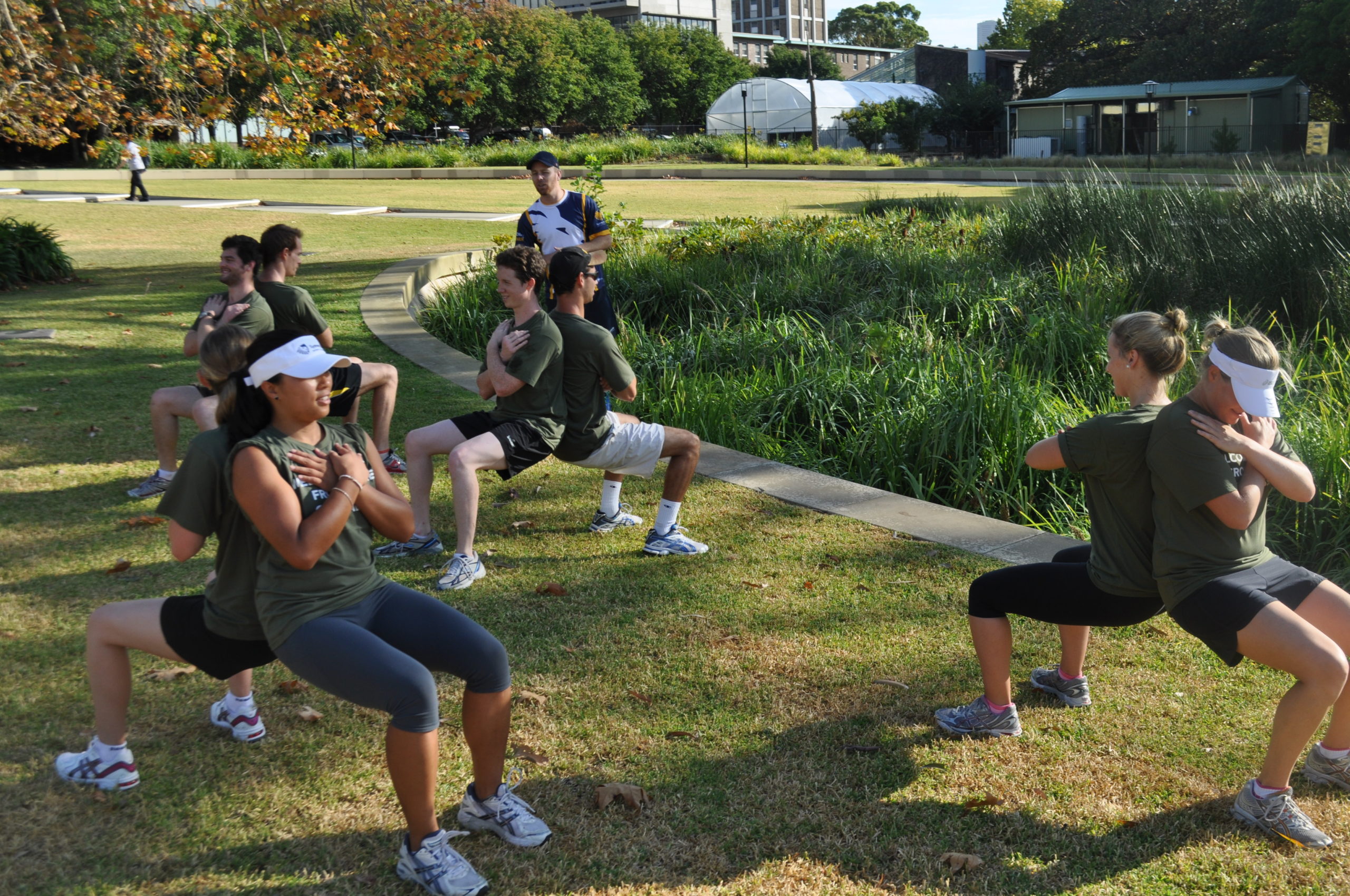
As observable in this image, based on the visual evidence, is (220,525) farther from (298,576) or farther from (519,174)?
(519,174)

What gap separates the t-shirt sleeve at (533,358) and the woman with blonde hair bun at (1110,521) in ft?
7.69

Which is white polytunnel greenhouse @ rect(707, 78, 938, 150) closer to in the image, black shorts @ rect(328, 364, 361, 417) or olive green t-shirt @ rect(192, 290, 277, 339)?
olive green t-shirt @ rect(192, 290, 277, 339)

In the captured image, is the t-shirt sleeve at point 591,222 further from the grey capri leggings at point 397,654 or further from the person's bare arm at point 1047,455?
the grey capri leggings at point 397,654

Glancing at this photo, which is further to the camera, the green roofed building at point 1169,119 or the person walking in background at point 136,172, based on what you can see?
the green roofed building at point 1169,119

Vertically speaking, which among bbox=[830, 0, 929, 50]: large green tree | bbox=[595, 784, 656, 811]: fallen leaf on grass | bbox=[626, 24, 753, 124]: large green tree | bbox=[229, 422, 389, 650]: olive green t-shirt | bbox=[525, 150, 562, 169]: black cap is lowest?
bbox=[595, 784, 656, 811]: fallen leaf on grass

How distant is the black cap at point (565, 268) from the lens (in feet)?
17.5

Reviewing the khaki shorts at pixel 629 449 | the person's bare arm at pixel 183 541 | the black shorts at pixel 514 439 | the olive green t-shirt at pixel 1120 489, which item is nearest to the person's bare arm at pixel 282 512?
the person's bare arm at pixel 183 541

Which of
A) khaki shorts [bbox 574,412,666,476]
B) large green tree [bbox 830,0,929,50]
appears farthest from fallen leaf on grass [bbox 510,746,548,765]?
large green tree [bbox 830,0,929,50]

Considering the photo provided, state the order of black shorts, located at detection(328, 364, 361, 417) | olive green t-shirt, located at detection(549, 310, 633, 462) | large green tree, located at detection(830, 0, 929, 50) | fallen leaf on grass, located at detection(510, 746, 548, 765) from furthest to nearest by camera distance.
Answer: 1. large green tree, located at detection(830, 0, 929, 50)
2. olive green t-shirt, located at detection(549, 310, 633, 462)
3. black shorts, located at detection(328, 364, 361, 417)
4. fallen leaf on grass, located at detection(510, 746, 548, 765)

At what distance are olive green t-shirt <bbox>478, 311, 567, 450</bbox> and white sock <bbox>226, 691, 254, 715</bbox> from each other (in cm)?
192

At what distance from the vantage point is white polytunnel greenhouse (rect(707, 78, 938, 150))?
233 ft

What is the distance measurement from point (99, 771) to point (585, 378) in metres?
2.73

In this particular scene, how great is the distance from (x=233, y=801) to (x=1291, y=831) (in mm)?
3172

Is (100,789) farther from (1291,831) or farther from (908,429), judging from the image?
(908,429)
